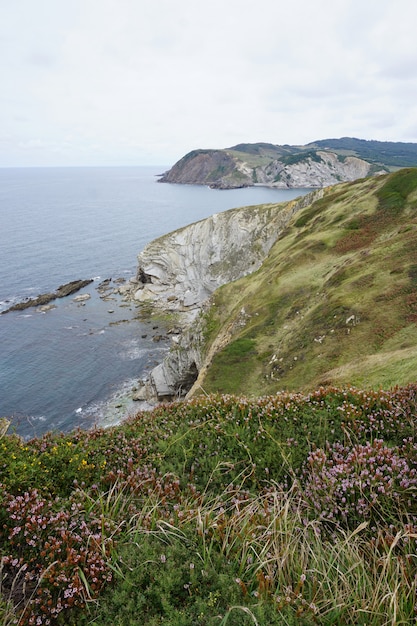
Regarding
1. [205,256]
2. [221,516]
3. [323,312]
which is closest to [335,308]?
[323,312]

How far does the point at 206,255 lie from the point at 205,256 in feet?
1.31

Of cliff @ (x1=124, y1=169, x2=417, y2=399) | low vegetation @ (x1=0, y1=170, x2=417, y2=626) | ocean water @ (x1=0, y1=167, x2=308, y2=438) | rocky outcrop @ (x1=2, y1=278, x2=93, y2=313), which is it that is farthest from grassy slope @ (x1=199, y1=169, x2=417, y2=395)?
rocky outcrop @ (x1=2, y1=278, x2=93, y2=313)

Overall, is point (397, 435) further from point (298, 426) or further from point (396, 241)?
point (396, 241)

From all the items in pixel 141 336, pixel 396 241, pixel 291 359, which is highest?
pixel 396 241

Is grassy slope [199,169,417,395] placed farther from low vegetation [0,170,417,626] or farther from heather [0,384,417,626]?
heather [0,384,417,626]

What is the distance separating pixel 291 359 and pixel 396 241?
60.6 feet

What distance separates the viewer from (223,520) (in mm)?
6270

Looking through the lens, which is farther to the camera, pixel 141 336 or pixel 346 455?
pixel 141 336

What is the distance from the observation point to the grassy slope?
2411cm

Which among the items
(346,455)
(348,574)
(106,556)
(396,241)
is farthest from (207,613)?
(396,241)

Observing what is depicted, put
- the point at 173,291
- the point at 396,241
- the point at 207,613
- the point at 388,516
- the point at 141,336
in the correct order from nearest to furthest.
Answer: the point at 207,613 < the point at 388,516 < the point at 396,241 < the point at 141,336 < the point at 173,291

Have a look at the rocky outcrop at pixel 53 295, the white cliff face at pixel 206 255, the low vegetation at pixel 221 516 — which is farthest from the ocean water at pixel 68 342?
the white cliff face at pixel 206 255

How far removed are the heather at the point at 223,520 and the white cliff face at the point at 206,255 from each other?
81.4 m

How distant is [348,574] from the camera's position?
5.39 metres
